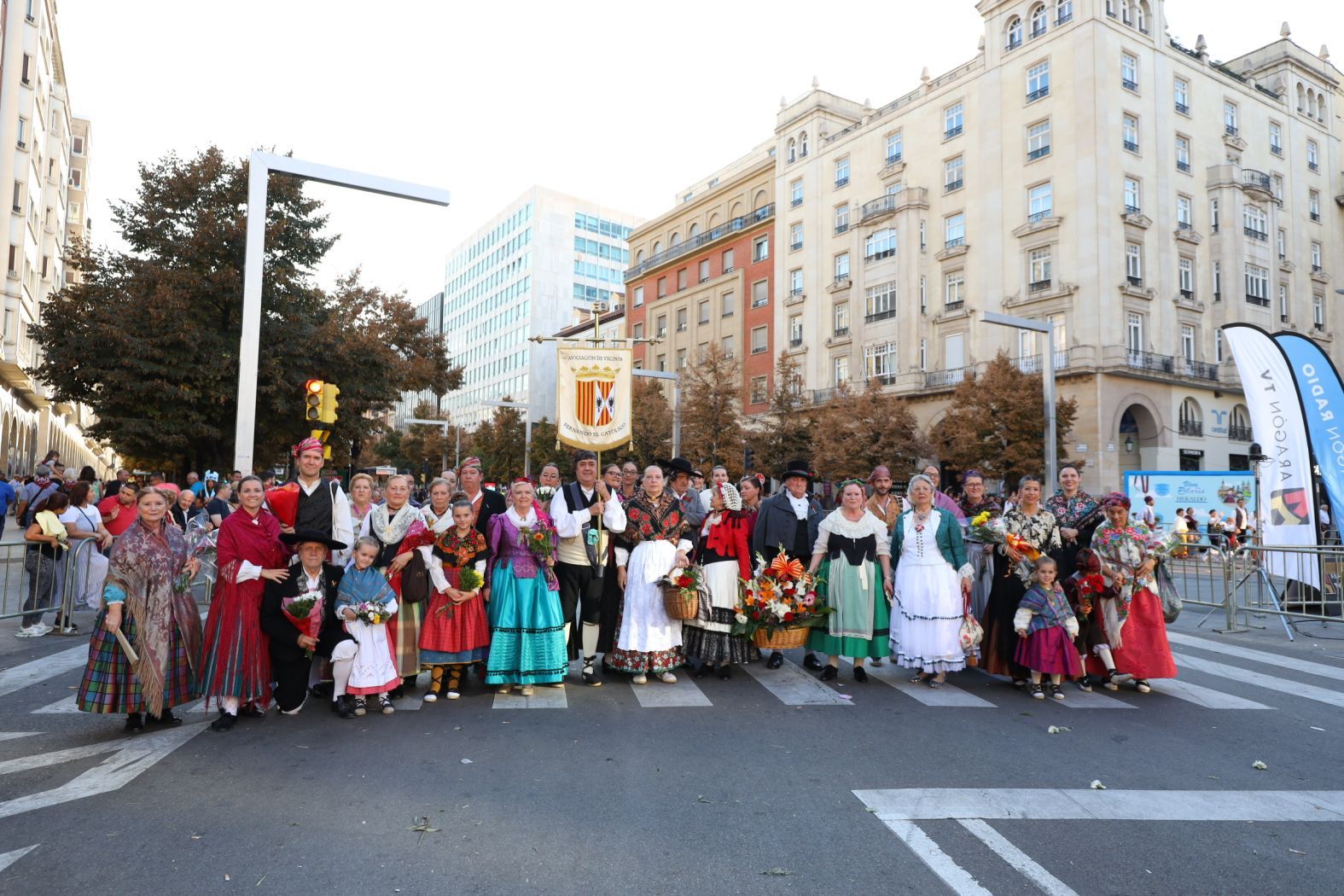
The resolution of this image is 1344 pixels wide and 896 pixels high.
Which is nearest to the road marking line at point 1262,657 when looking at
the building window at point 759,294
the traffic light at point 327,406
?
the traffic light at point 327,406

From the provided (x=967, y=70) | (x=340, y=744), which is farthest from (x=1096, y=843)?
(x=967, y=70)

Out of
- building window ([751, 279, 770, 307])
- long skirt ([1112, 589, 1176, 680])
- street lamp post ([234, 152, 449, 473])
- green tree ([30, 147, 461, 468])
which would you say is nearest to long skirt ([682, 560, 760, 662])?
long skirt ([1112, 589, 1176, 680])

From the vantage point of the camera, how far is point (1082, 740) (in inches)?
244

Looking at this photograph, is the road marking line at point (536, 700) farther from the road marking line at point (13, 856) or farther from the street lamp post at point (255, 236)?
the street lamp post at point (255, 236)

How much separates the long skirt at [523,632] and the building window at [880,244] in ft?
127

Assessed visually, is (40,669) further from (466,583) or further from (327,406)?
(466,583)

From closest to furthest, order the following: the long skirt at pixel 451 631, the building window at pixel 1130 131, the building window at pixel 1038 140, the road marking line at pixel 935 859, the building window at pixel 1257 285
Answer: the road marking line at pixel 935 859, the long skirt at pixel 451 631, the building window at pixel 1130 131, the building window at pixel 1038 140, the building window at pixel 1257 285

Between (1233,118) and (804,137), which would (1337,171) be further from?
(804,137)

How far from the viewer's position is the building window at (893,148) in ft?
142

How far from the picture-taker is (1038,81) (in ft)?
121

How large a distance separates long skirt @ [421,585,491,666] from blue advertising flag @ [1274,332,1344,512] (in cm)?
1282

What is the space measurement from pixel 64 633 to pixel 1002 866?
435 inches

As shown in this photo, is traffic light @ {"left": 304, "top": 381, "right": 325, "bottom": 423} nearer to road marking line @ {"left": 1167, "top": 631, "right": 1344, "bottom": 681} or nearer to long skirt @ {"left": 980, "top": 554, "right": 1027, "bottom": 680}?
long skirt @ {"left": 980, "top": 554, "right": 1027, "bottom": 680}

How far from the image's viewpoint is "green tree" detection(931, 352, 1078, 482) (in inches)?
1223
